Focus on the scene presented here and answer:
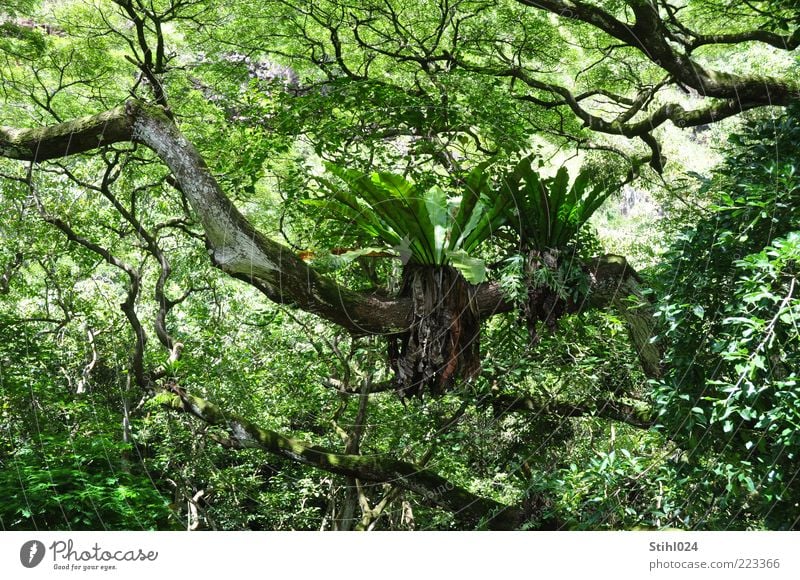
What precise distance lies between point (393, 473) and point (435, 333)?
2.36ft

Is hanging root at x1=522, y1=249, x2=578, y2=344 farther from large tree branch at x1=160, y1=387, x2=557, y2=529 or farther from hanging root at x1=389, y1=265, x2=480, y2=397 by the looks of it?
large tree branch at x1=160, y1=387, x2=557, y2=529

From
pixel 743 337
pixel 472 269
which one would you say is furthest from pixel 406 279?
pixel 743 337

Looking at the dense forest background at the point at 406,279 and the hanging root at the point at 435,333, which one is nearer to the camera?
the dense forest background at the point at 406,279

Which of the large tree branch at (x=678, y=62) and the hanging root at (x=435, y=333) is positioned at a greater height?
the large tree branch at (x=678, y=62)

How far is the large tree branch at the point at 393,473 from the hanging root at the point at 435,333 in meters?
0.49

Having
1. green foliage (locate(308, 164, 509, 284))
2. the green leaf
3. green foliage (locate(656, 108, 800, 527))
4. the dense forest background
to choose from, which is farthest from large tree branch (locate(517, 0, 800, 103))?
the green leaf

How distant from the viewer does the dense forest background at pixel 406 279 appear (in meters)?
1.99

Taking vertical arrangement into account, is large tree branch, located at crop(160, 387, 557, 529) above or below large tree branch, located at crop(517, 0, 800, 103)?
below

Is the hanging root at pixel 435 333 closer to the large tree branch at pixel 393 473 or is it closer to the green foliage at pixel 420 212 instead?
the green foliage at pixel 420 212

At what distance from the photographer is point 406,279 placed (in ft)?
7.68

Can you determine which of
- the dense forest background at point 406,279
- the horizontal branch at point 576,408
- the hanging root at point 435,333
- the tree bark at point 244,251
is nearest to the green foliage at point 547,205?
the dense forest background at point 406,279

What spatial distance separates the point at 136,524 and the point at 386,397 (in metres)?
1.41

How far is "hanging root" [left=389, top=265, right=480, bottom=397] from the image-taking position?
2268mm
